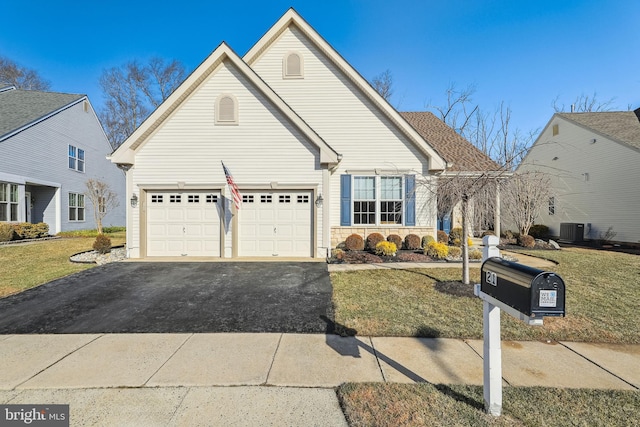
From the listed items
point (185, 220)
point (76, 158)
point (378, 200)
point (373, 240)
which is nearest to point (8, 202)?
point (76, 158)

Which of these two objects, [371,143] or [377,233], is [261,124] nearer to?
[371,143]

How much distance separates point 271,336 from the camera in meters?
4.45

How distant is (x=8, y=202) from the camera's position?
611 inches

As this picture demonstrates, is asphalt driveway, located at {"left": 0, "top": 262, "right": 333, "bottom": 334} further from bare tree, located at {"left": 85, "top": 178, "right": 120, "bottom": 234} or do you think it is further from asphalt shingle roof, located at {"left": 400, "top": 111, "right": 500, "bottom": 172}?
bare tree, located at {"left": 85, "top": 178, "right": 120, "bottom": 234}

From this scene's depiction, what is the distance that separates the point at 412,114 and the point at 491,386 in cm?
1749

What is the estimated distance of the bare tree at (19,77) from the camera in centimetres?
2773

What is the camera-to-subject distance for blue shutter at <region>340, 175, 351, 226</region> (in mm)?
11883

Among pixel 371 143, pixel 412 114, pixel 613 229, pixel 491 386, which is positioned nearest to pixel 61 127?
pixel 371 143

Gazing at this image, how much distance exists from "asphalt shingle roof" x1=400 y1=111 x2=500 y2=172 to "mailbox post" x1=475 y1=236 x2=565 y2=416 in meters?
10.00

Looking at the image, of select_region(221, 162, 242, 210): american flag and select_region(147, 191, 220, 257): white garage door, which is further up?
select_region(221, 162, 242, 210): american flag

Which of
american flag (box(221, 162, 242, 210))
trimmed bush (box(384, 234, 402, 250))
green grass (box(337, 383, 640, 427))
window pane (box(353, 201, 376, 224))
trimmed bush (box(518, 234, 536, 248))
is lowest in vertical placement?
green grass (box(337, 383, 640, 427))

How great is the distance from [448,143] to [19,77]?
41.3 meters

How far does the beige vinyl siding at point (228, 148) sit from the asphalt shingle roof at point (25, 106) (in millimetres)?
12162

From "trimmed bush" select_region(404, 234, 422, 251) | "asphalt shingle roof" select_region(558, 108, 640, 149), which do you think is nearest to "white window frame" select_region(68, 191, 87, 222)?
"trimmed bush" select_region(404, 234, 422, 251)
